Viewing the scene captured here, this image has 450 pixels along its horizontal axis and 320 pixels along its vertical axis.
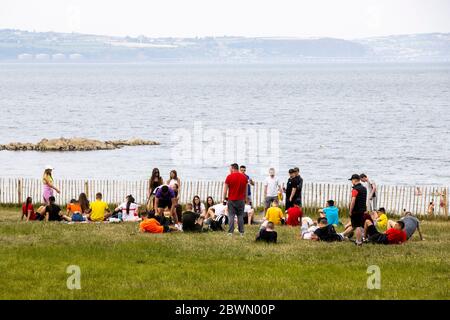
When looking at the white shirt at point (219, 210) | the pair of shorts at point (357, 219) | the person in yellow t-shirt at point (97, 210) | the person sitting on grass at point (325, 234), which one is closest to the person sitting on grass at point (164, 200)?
the white shirt at point (219, 210)

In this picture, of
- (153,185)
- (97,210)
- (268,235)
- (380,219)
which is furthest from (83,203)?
(380,219)

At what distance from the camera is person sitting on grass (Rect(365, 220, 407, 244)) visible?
21.1 m

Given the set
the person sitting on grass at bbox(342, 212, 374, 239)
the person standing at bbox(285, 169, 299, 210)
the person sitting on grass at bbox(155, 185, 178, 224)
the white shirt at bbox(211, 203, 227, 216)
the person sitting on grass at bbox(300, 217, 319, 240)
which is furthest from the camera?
the person standing at bbox(285, 169, 299, 210)

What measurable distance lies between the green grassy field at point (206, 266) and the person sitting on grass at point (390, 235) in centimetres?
34

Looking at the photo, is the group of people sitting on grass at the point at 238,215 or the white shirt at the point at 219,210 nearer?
the group of people sitting on grass at the point at 238,215

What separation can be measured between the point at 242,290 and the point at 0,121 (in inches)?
4101

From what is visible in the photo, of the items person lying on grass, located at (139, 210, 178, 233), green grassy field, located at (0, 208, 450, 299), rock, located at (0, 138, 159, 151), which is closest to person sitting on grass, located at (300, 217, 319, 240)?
green grassy field, located at (0, 208, 450, 299)

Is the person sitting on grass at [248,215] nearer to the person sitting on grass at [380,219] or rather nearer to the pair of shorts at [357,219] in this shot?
the person sitting on grass at [380,219]

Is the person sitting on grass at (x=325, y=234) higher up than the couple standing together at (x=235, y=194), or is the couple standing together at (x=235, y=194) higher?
the couple standing together at (x=235, y=194)

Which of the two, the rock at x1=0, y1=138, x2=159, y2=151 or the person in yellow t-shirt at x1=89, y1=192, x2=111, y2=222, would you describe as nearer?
the person in yellow t-shirt at x1=89, y1=192, x2=111, y2=222

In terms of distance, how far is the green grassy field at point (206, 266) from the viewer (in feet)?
51.7

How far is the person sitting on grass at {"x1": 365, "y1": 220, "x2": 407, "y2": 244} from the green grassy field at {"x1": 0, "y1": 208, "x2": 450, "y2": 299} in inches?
13.6

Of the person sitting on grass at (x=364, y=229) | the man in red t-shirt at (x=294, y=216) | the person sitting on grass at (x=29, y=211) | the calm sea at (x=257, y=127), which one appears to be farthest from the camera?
the calm sea at (x=257, y=127)

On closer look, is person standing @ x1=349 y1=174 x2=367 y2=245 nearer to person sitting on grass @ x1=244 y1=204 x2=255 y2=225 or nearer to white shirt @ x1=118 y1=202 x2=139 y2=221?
person sitting on grass @ x1=244 y1=204 x2=255 y2=225
